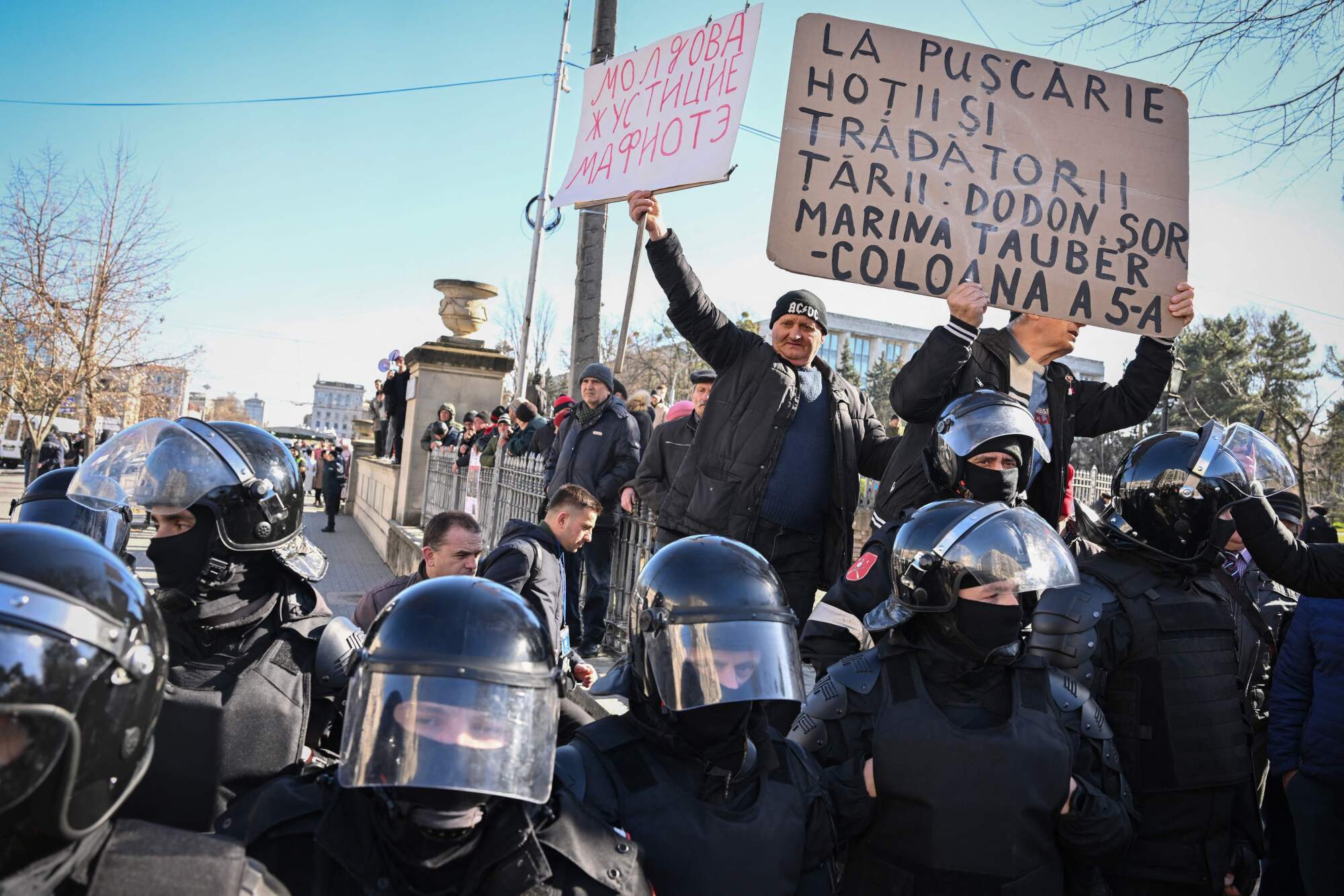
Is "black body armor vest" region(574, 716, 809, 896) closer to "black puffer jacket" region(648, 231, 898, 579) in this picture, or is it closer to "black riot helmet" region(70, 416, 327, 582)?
"black riot helmet" region(70, 416, 327, 582)

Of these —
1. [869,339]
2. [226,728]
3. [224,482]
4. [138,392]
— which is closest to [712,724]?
[226,728]

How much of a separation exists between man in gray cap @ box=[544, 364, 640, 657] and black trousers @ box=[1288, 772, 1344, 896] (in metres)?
4.46

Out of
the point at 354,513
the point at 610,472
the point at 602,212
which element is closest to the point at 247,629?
the point at 610,472

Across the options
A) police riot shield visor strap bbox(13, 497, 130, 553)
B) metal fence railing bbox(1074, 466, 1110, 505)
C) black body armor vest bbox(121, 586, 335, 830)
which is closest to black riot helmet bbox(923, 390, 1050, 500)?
black body armor vest bbox(121, 586, 335, 830)

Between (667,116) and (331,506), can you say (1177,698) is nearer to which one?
(667,116)

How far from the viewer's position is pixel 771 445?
405cm

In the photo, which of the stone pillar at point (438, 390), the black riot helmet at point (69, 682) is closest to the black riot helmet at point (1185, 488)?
the black riot helmet at point (69, 682)

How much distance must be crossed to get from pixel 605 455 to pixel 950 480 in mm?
4251

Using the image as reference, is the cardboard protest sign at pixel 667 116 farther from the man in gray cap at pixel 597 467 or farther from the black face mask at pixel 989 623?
the man in gray cap at pixel 597 467

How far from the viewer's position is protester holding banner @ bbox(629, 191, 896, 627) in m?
4.00

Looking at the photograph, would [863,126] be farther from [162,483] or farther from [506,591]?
[162,483]

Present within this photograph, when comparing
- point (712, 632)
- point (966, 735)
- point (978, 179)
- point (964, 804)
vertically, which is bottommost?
point (964, 804)

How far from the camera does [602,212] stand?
10.1 meters

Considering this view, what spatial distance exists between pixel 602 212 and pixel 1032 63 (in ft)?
21.9
